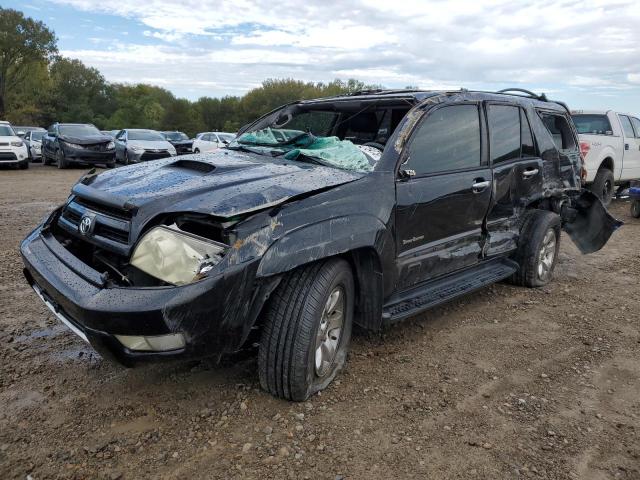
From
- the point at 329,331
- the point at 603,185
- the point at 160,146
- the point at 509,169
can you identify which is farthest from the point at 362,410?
the point at 160,146

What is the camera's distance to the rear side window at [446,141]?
11.7 ft

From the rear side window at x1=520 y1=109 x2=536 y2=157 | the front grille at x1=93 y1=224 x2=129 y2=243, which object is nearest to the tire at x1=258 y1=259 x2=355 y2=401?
the front grille at x1=93 y1=224 x2=129 y2=243

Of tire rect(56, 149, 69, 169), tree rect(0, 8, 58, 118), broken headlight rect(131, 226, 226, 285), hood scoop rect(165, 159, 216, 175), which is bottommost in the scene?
tire rect(56, 149, 69, 169)

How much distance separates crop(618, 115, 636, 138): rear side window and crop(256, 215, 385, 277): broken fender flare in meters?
9.60

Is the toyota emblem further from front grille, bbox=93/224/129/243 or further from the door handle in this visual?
the door handle

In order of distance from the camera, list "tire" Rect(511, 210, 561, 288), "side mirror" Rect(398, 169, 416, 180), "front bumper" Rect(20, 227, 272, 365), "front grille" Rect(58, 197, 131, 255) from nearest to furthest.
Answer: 1. "front bumper" Rect(20, 227, 272, 365)
2. "front grille" Rect(58, 197, 131, 255)
3. "side mirror" Rect(398, 169, 416, 180)
4. "tire" Rect(511, 210, 561, 288)

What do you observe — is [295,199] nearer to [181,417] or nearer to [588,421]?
[181,417]

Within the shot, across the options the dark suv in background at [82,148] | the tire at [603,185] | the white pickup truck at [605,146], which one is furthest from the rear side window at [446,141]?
the dark suv in background at [82,148]

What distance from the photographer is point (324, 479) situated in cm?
235

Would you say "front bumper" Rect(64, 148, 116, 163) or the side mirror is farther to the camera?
"front bumper" Rect(64, 148, 116, 163)

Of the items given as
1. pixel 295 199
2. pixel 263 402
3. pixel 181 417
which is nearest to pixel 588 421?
pixel 263 402

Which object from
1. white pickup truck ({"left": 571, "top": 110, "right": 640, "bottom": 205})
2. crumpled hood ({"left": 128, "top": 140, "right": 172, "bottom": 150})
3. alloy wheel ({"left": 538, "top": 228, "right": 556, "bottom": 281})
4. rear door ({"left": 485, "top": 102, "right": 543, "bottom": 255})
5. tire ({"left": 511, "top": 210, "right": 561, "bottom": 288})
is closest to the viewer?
rear door ({"left": 485, "top": 102, "right": 543, "bottom": 255})

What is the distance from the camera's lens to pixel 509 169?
4.44 m

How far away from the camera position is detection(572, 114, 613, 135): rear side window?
10.3 meters
